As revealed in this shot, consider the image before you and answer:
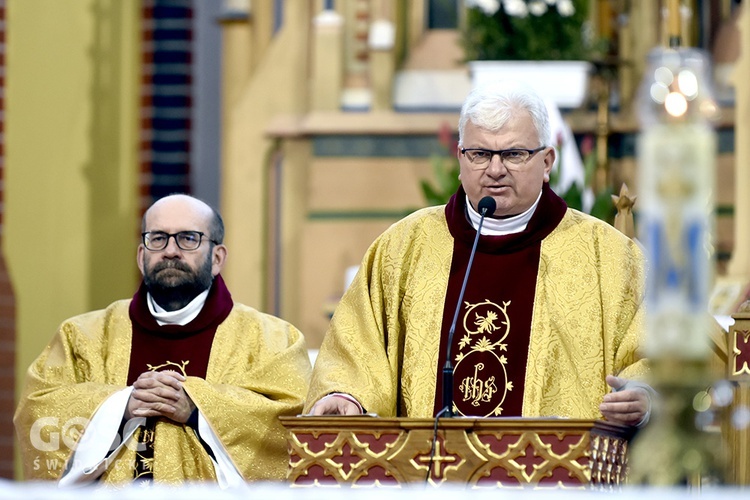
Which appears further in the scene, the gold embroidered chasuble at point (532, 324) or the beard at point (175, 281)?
the beard at point (175, 281)

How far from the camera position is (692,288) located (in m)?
2.56

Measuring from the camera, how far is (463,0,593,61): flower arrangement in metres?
8.84

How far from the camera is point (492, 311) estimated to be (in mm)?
5051

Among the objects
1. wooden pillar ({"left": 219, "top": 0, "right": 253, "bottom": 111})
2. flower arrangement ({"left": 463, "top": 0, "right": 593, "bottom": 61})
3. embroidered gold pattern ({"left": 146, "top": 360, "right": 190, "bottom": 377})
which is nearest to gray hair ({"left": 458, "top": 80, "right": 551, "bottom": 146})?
embroidered gold pattern ({"left": 146, "top": 360, "right": 190, "bottom": 377})

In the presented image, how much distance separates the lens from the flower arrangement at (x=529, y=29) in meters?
8.84

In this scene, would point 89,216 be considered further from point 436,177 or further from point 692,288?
point 692,288

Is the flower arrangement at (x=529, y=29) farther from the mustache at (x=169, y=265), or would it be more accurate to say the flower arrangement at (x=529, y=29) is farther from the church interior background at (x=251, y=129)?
the mustache at (x=169, y=265)

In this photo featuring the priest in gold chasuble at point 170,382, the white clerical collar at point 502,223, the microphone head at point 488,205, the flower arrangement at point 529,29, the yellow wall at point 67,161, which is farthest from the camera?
the yellow wall at point 67,161

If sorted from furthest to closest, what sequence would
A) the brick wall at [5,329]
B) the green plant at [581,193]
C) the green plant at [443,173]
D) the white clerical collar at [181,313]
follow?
1. the brick wall at [5,329]
2. the green plant at [443,173]
3. the green plant at [581,193]
4. the white clerical collar at [181,313]

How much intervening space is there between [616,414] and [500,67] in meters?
4.89

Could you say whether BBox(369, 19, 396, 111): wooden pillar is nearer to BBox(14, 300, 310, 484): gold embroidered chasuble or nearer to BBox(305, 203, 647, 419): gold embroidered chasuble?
BBox(14, 300, 310, 484): gold embroidered chasuble

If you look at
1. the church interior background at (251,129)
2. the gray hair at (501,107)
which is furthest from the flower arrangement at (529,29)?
the gray hair at (501,107)

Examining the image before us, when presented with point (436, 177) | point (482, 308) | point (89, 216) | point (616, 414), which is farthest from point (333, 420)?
point (89, 216)

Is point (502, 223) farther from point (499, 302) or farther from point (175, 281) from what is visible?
point (175, 281)
